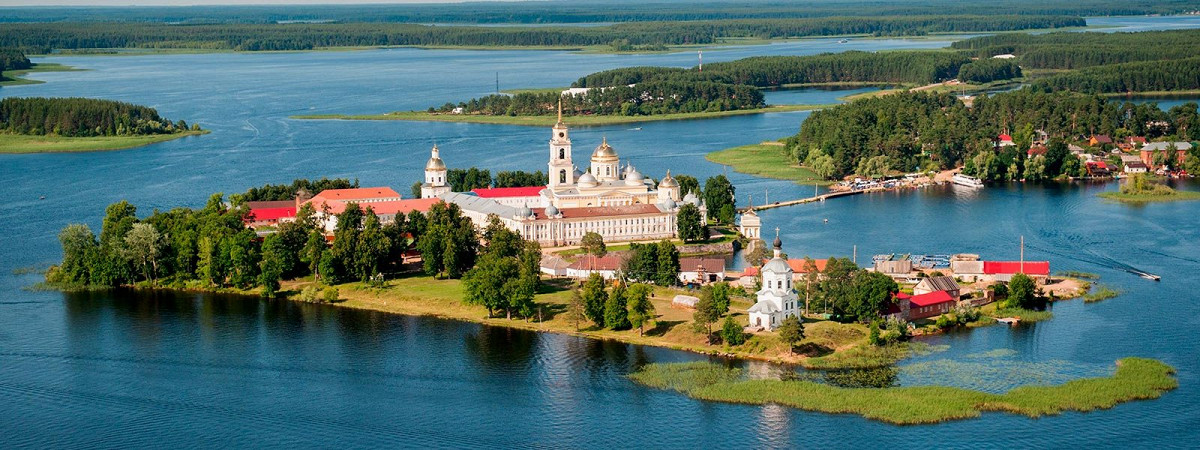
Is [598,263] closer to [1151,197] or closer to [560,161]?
[560,161]

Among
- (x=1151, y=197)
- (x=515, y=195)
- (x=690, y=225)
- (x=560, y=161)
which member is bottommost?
(x=690, y=225)

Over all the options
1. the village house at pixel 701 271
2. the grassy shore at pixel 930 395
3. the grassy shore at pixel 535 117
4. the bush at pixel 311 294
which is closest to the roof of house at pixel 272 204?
the bush at pixel 311 294

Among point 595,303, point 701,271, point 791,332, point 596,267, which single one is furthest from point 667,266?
point 791,332

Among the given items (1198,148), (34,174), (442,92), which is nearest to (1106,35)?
(442,92)

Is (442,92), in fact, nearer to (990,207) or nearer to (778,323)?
(990,207)

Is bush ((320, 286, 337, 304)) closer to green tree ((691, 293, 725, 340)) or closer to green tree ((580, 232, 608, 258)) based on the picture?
green tree ((580, 232, 608, 258))

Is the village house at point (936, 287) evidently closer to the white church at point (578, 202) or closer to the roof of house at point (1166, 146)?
the white church at point (578, 202)
